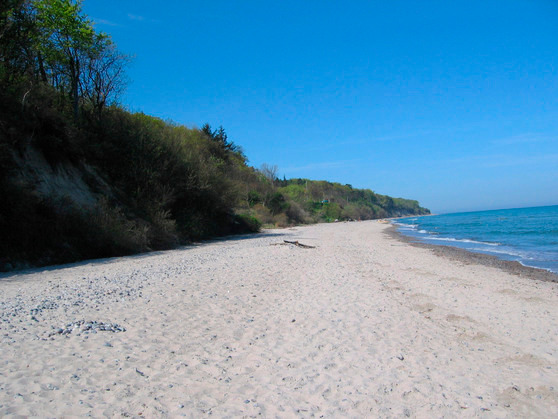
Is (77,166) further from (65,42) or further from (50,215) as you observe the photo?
(65,42)

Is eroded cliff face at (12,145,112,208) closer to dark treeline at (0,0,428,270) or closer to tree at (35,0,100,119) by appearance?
dark treeline at (0,0,428,270)

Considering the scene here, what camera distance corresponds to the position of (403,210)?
171000 millimetres

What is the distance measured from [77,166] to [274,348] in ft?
43.7

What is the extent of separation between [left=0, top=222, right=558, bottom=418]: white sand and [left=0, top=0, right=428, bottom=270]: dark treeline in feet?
10.9

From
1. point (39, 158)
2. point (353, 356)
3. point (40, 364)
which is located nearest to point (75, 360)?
point (40, 364)

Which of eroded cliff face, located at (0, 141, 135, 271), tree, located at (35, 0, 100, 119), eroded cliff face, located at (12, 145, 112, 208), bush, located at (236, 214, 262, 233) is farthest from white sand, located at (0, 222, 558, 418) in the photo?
bush, located at (236, 214, 262, 233)

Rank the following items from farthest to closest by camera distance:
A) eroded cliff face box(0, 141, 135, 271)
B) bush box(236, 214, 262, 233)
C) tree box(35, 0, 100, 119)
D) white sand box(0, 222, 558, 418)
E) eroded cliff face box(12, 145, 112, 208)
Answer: bush box(236, 214, 262, 233) < tree box(35, 0, 100, 119) < eroded cliff face box(12, 145, 112, 208) < eroded cliff face box(0, 141, 135, 271) < white sand box(0, 222, 558, 418)

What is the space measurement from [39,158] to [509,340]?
1457 centimetres

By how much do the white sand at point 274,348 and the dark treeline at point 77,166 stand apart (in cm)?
331

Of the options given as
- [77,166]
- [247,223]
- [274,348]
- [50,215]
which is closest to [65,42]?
[77,166]

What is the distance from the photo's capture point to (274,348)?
15.0 ft

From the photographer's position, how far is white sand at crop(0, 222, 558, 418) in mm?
3266

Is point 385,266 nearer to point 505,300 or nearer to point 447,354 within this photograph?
point 505,300

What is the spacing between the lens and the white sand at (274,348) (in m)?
3.27
